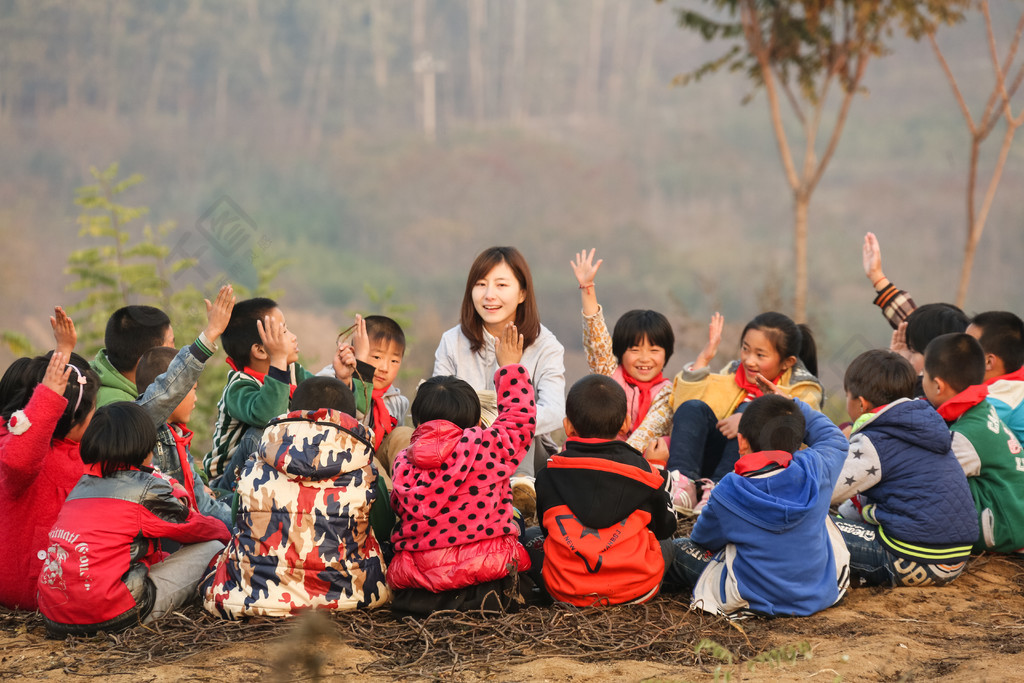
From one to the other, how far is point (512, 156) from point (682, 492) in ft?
32.7

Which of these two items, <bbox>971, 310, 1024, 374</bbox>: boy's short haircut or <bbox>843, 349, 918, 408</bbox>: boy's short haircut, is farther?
<bbox>971, 310, 1024, 374</bbox>: boy's short haircut

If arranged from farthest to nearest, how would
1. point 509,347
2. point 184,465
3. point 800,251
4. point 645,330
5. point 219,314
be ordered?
point 800,251 → point 645,330 → point 184,465 → point 219,314 → point 509,347

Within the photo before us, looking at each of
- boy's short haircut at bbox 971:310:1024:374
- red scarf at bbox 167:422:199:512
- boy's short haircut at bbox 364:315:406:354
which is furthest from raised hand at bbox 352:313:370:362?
boy's short haircut at bbox 971:310:1024:374

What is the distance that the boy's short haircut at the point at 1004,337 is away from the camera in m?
4.46

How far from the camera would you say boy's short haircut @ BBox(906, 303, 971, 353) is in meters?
4.83

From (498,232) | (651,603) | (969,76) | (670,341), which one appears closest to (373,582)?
(651,603)

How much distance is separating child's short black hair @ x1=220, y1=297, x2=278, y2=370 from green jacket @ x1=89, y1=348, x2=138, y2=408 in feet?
1.59

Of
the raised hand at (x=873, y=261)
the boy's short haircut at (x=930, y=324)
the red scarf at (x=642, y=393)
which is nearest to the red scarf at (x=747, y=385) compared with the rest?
the red scarf at (x=642, y=393)

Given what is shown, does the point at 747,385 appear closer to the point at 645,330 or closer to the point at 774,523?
the point at 645,330

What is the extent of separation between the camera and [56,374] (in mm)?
3287

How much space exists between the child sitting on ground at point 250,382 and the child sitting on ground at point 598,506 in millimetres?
1281

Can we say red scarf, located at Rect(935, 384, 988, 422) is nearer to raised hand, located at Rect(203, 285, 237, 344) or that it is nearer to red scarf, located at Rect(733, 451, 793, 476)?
red scarf, located at Rect(733, 451, 793, 476)

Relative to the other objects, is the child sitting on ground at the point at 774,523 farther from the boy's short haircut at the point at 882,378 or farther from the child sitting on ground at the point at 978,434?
the child sitting on ground at the point at 978,434

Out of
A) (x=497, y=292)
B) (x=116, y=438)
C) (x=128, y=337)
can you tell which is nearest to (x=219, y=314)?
(x=116, y=438)
